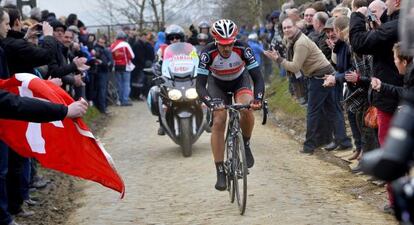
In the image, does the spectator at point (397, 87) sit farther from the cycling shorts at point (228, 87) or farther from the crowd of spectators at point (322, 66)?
the cycling shorts at point (228, 87)

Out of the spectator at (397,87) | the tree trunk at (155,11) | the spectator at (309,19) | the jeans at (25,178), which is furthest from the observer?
the tree trunk at (155,11)

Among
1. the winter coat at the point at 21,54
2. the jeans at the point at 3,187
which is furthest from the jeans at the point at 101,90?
the jeans at the point at 3,187

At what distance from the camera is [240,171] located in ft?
27.4

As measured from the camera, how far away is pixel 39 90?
7.48 meters

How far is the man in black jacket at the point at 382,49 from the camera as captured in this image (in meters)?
7.39

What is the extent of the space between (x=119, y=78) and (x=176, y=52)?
972cm

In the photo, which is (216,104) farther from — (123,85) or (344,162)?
(123,85)

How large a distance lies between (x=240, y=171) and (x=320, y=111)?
3.97m

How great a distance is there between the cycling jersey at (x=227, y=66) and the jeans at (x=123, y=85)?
43.3 ft

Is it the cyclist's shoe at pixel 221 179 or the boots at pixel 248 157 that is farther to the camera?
the boots at pixel 248 157

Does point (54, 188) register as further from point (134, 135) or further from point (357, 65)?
point (134, 135)

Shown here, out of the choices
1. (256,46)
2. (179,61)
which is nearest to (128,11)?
(256,46)

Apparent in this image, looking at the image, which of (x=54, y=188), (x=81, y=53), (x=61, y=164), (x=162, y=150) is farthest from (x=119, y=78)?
(x=61, y=164)

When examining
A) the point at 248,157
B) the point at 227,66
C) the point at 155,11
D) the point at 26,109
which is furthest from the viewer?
the point at 155,11
